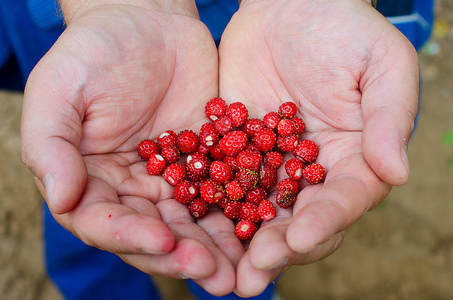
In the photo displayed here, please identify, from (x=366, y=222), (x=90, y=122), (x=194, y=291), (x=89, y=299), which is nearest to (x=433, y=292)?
(x=366, y=222)

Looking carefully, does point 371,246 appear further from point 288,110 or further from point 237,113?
point 237,113

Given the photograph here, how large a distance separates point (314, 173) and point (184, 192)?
0.80 m

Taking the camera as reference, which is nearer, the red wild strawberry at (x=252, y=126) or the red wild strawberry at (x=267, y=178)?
the red wild strawberry at (x=267, y=178)

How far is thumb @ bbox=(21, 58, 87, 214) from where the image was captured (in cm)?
195

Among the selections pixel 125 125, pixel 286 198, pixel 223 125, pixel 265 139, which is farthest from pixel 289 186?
pixel 125 125

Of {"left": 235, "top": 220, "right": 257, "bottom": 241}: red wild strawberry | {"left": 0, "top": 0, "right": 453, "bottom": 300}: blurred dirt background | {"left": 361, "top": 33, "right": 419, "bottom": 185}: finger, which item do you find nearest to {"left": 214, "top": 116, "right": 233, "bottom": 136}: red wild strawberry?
{"left": 235, "top": 220, "right": 257, "bottom": 241}: red wild strawberry

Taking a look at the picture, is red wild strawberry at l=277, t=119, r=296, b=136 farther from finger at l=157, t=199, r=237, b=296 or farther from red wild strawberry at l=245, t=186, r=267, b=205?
finger at l=157, t=199, r=237, b=296

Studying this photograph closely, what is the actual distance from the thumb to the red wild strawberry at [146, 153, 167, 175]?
531mm

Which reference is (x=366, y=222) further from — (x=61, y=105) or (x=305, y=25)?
(x=61, y=105)

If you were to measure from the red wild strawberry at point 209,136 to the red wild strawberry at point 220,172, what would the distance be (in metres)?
0.18

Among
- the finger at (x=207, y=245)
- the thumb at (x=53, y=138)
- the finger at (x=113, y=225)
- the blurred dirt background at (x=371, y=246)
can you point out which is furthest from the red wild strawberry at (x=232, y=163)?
the blurred dirt background at (x=371, y=246)

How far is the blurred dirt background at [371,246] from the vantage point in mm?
4207

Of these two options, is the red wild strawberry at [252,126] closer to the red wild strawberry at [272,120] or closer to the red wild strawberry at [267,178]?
the red wild strawberry at [272,120]

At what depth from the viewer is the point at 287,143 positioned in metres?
2.81
